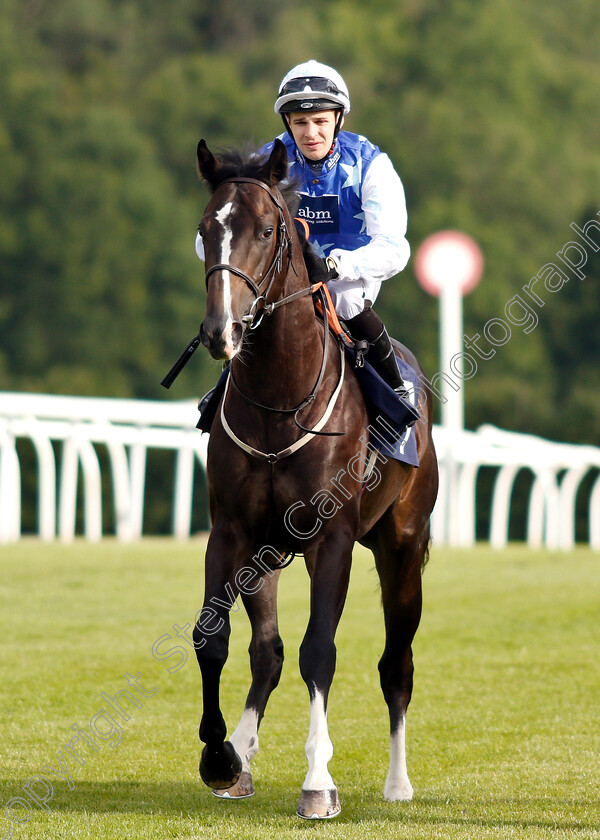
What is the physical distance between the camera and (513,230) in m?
41.4

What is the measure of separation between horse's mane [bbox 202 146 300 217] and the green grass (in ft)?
6.78

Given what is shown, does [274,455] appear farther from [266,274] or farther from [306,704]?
[306,704]

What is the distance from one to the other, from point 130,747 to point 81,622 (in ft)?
9.27

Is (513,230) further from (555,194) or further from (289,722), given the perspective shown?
(289,722)

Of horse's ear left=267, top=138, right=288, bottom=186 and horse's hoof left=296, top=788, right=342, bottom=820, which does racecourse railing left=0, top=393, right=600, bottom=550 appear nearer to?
horse's ear left=267, top=138, right=288, bottom=186

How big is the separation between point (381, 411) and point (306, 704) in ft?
6.81

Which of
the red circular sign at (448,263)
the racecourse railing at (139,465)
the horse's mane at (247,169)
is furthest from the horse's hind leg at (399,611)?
the red circular sign at (448,263)

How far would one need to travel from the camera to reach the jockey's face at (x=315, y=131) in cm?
496

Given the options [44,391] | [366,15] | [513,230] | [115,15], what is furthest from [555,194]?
[44,391]

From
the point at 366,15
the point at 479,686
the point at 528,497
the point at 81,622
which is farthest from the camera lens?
the point at 366,15

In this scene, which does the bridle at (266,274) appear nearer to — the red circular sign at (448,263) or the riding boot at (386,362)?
the riding boot at (386,362)

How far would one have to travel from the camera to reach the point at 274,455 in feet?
15.0

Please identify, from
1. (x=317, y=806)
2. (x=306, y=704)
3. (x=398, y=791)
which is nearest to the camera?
(x=317, y=806)

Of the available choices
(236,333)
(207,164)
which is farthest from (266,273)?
(207,164)
